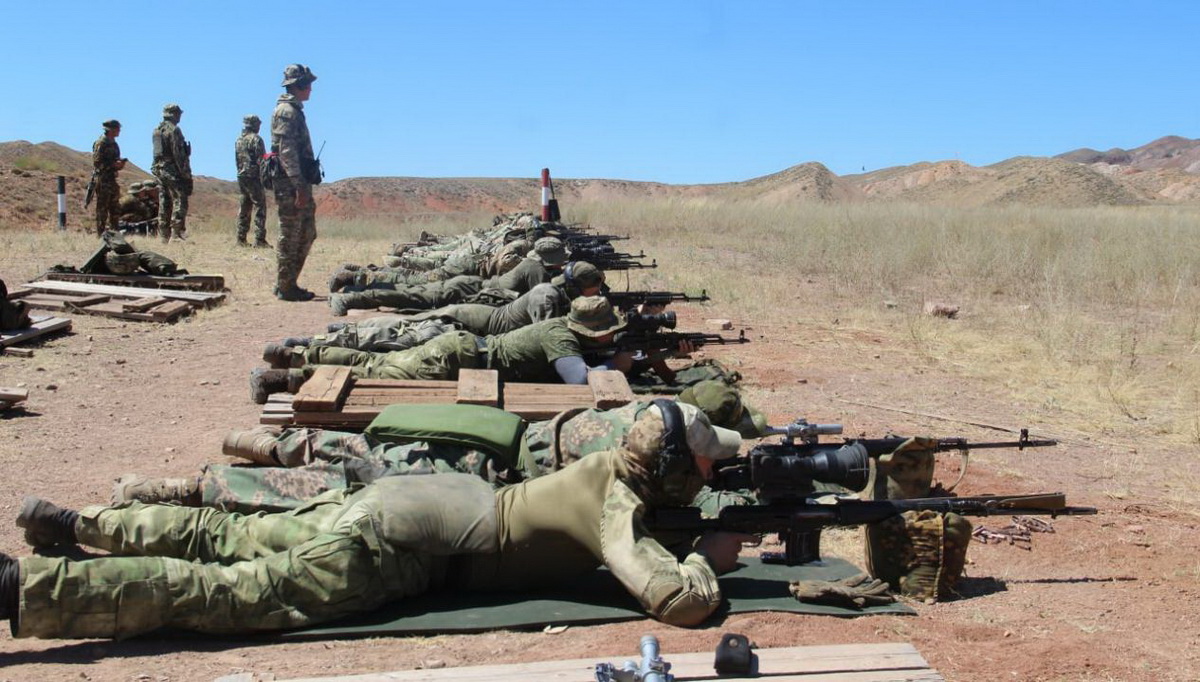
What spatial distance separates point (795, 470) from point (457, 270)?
8.39 m

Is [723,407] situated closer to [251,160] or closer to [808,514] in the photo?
[808,514]

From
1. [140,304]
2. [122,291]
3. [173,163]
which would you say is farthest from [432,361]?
[173,163]

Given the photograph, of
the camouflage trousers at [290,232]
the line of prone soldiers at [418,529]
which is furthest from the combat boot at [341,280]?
the line of prone soldiers at [418,529]

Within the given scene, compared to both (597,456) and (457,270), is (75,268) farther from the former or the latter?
(597,456)

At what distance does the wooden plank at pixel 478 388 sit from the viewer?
5.12m

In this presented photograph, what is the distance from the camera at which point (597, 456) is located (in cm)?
355

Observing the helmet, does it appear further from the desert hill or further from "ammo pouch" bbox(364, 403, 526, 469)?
the desert hill

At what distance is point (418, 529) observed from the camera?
3354mm

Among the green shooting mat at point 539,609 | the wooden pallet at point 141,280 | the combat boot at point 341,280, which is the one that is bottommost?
the green shooting mat at point 539,609

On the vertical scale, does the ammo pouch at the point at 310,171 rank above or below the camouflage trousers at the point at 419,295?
above

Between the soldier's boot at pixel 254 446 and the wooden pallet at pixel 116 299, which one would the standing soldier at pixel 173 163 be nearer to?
the wooden pallet at pixel 116 299

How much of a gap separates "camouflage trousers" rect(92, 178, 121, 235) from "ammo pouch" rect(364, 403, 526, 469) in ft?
46.5

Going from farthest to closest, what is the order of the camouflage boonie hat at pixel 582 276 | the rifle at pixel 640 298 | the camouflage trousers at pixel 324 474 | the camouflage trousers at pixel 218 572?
the rifle at pixel 640 298 → the camouflage boonie hat at pixel 582 276 → the camouflage trousers at pixel 324 474 → the camouflage trousers at pixel 218 572

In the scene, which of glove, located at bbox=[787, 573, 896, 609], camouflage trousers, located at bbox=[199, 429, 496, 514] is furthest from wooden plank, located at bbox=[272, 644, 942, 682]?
camouflage trousers, located at bbox=[199, 429, 496, 514]
